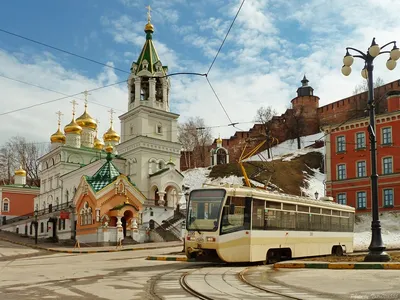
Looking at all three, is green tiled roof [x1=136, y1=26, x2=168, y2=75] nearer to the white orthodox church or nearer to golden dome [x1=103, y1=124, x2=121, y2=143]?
the white orthodox church

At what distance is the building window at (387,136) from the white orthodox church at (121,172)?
701 inches

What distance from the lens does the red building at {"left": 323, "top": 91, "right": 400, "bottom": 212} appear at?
3853cm

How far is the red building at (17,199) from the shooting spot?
210 ft

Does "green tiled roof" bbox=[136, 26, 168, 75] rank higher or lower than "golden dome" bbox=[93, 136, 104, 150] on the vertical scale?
higher

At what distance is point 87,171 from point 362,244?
2878 centimetres

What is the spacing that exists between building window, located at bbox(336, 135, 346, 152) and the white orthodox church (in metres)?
14.6

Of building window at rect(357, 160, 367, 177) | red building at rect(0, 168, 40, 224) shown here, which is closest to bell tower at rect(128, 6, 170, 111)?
building window at rect(357, 160, 367, 177)

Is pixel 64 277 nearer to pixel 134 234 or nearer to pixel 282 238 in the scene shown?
pixel 282 238

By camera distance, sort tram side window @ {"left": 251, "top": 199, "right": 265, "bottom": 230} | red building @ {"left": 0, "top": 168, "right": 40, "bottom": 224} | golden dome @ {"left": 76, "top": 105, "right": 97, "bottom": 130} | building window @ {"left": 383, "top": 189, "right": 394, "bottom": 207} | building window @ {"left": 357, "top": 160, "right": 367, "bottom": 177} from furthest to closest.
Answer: red building @ {"left": 0, "top": 168, "right": 40, "bottom": 224} → golden dome @ {"left": 76, "top": 105, "right": 97, "bottom": 130} → building window @ {"left": 357, "top": 160, "right": 367, "bottom": 177} → building window @ {"left": 383, "top": 189, "right": 394, "bottom": 207} → tram side window @ {"left": 251, "top": 199, "right": 265, "bottom": 230}

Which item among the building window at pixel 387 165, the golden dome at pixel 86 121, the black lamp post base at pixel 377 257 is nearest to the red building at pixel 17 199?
the golden dome at pixel 86 121

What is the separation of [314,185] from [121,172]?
3140 cm

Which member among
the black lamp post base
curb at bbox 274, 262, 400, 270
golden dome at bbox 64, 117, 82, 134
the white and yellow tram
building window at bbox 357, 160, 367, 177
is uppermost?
golden dome at bbox 64, 117, 82, 134

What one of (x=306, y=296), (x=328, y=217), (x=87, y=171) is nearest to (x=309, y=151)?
(x=87, y=171)

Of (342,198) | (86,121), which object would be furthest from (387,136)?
(86,121)
